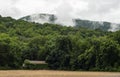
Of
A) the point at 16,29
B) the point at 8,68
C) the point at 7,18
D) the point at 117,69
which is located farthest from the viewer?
the point at 7,18

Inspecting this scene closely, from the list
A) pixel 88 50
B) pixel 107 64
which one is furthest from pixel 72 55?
pixel 107 64

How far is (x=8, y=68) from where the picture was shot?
287ft

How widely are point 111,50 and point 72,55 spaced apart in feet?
44.1

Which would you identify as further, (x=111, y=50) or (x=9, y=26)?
(x=9, y=26)

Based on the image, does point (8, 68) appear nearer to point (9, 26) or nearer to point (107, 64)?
point (107, 64)

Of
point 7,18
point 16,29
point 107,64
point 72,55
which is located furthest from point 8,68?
point 7,18

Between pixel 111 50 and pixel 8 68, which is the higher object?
pixel 111 50

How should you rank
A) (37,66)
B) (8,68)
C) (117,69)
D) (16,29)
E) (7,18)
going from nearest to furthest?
(117,69)
(8,68)
(37,66)
(16,29)
(7,18)

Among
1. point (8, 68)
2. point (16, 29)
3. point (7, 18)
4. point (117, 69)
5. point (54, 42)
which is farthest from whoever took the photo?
point (7, 18)

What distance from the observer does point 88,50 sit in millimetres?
89000

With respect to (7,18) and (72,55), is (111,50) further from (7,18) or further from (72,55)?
(7,18)

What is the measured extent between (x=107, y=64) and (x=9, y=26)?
262 ft

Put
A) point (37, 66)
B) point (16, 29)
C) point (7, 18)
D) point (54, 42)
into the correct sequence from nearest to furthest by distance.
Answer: point (37, 66), point (54, 42), point (16, 29), point (7, 18)

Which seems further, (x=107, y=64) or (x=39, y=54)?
(x=39, y=54)
